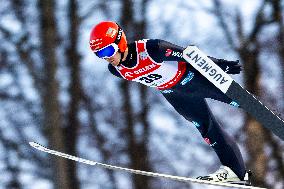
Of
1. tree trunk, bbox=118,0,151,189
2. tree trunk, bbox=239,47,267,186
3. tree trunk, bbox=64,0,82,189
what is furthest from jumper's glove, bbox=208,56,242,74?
tree trunk, bbox=118,0,151,189

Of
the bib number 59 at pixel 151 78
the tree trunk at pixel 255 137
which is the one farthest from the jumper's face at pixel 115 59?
the tree trunk at pixel 255 137

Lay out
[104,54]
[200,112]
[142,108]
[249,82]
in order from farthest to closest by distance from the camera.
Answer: [142,108] < [249,82] < [200,112] < [104,54]

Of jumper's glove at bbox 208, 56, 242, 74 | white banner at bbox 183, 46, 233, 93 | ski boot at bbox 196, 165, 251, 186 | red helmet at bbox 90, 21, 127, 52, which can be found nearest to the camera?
white banner at bbox 183, 46, 233, 93

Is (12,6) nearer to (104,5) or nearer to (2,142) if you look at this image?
(104,5)

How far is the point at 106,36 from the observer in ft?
18.6

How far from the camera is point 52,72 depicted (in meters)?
13.2

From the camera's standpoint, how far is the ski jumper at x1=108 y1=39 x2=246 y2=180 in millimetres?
5703

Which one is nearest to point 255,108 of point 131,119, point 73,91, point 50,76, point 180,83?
point 180,83

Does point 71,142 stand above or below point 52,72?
below

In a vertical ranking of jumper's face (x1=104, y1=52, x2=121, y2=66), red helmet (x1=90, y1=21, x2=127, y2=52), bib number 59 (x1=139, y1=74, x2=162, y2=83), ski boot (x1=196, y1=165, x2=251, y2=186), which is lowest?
ski boot (x1=196, y1=165, x2=251, y2=186)

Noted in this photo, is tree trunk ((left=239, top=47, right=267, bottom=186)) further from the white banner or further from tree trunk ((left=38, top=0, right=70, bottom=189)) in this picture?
the white banner

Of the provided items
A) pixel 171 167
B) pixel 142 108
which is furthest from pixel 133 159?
pixel 171 167

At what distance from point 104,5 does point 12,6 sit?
2.36 m

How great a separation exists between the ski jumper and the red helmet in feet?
0.42
